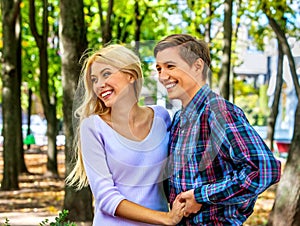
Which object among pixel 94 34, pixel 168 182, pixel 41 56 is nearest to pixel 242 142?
pixel 168 182

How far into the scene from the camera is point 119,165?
9.62 feet

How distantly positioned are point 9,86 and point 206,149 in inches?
499

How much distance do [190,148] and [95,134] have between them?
402 millimetres

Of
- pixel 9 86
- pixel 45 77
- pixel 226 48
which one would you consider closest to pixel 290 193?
pixel 226 48

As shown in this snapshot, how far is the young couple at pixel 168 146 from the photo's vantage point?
9.29ft

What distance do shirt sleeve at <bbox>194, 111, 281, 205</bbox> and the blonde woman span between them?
0.18 metres

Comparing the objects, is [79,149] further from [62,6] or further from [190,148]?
[62,6]

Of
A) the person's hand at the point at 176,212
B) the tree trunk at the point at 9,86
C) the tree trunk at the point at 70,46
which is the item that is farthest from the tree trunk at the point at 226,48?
the person's hand at the point at 176,212

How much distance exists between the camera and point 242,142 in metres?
2.79

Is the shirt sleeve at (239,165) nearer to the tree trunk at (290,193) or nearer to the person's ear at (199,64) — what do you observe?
the person's ear at (199,64)

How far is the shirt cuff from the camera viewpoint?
2816mm

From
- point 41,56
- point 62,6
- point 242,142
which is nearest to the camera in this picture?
point 242,142

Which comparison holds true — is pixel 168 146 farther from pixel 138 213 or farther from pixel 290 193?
pixel 290 193

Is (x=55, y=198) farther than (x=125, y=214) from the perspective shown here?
Yes
